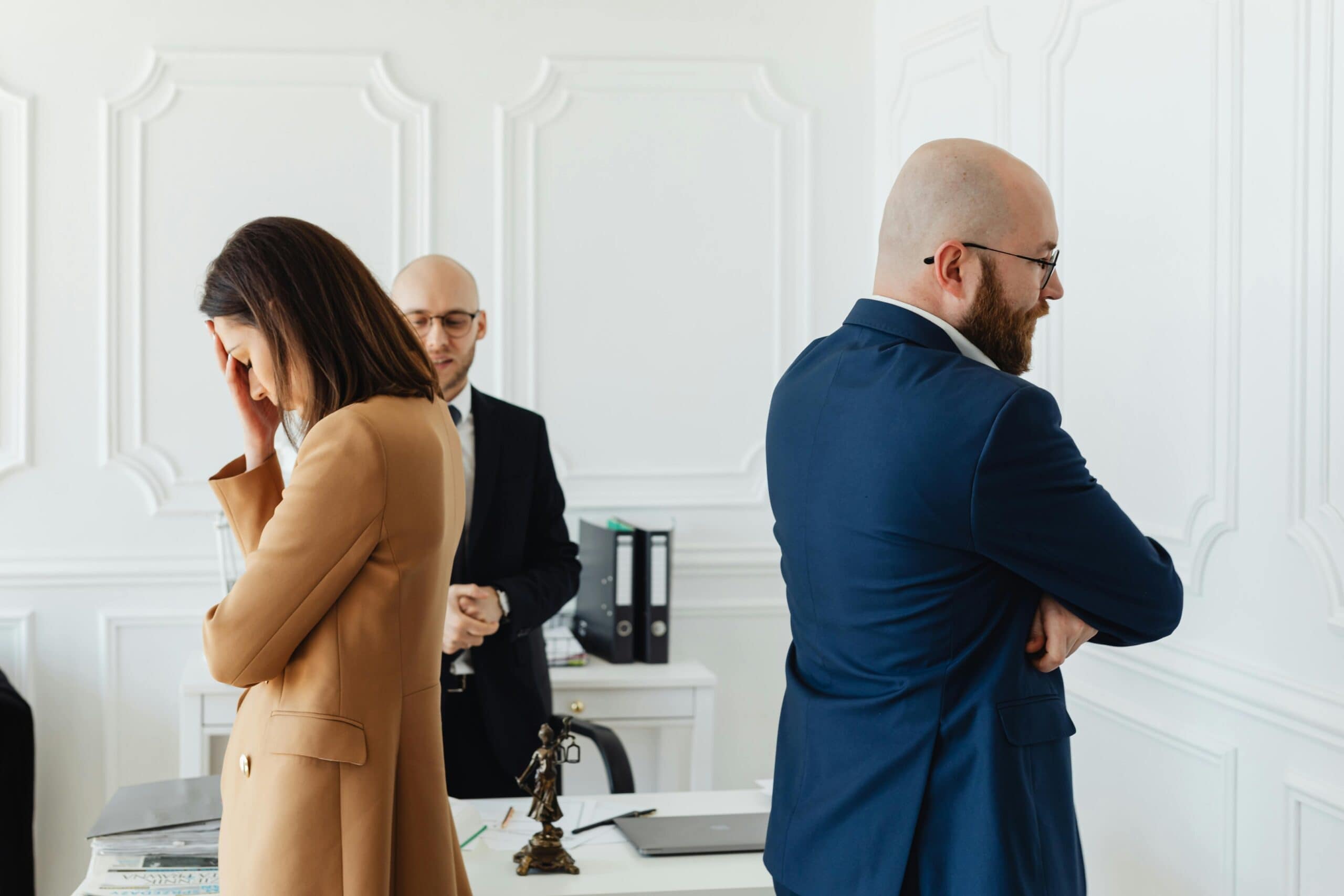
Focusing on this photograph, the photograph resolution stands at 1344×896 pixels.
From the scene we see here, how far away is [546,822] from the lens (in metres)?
1.83

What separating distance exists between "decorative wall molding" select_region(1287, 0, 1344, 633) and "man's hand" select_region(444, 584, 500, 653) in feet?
5.15

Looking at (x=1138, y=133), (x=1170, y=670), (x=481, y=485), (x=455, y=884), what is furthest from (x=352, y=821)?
(x=1138, y=133)

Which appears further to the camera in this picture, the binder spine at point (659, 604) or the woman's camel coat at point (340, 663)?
the binder spine at point (659, 604)

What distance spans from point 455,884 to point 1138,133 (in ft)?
6.71

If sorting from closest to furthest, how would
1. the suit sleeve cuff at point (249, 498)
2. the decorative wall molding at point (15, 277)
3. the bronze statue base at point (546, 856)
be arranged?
the suit sleeve cuff at point (249, 498) < the bronze statue base at point (546, 856) < the decorative wall molding at point (15, 277)

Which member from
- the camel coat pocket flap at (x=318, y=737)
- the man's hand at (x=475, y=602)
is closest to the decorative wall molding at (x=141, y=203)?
the man's hand at (x=475, y=602)

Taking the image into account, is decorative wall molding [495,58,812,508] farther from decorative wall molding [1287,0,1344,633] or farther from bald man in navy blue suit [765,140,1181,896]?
bald man in navy blue suit [765,140,1181,896]

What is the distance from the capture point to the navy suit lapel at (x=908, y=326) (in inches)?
60.3

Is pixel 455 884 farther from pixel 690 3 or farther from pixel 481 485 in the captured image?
pixel 690 3

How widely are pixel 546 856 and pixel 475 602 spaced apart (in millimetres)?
747

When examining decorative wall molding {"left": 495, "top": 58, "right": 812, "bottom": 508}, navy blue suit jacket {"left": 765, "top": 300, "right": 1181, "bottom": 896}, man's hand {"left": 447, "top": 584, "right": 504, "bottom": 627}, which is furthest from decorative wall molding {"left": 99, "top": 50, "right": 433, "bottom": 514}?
navy blue suit jacket {"left": 765, "top": 300, "right": 1181, "bottom": 896}

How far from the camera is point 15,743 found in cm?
316

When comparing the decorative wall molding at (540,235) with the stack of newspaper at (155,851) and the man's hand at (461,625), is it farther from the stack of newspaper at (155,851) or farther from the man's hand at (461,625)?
the stack of newspaper at (155,851)

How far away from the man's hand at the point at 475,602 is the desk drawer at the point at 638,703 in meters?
0.94
